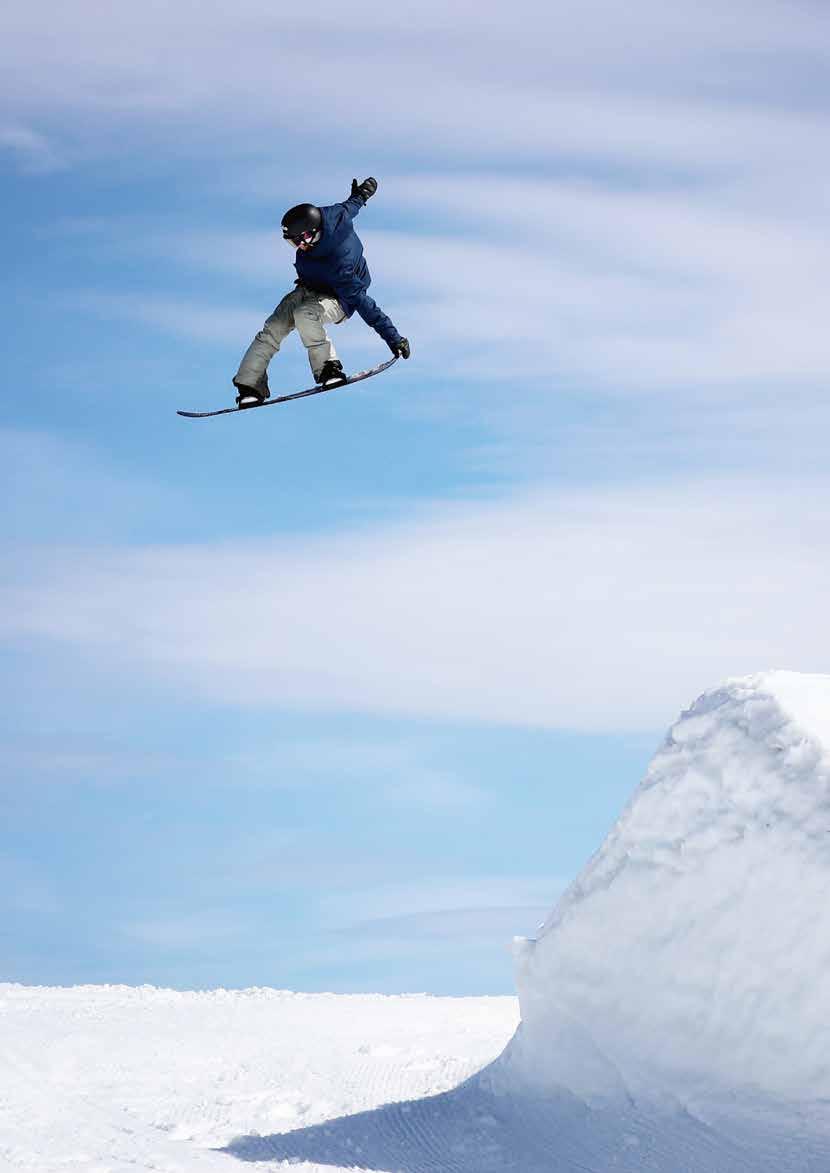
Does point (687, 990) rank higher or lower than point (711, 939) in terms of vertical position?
lower

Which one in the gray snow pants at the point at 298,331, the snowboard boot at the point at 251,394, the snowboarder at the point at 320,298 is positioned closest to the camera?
the snowboarder at the point at 320,298

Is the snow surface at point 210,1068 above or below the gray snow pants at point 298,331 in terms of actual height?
below

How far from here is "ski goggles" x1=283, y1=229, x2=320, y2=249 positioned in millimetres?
11745

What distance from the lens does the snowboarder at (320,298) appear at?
38.9 feet

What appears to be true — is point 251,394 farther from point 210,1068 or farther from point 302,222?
point 210,1068

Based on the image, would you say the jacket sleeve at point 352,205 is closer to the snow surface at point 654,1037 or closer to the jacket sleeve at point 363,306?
the jacket sleeve at point 363,306

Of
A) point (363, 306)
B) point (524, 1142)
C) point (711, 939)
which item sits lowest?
point (524, 1142)

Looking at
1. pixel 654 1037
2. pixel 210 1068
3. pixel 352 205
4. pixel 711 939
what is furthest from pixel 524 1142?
pixel 352 205

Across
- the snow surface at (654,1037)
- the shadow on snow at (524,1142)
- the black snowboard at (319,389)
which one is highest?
the black snowboard at (319,389)

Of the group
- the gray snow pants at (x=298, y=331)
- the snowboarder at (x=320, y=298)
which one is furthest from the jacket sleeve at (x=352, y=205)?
the gray snow pants at (x=298, y=331)

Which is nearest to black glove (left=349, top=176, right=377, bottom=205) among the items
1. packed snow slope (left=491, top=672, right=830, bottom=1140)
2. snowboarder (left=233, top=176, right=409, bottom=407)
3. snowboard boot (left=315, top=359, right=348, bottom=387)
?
snowboarder (left=233, top=176, right=409, bottom=407)

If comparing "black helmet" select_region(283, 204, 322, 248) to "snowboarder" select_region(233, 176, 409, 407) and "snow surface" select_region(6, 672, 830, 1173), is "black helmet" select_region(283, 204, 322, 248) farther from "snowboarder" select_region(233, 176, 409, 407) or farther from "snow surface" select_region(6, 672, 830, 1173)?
"snow surface" select_region(6, 672, 830, 1173)

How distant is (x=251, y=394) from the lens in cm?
1295

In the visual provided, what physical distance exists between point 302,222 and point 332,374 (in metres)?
1.62
